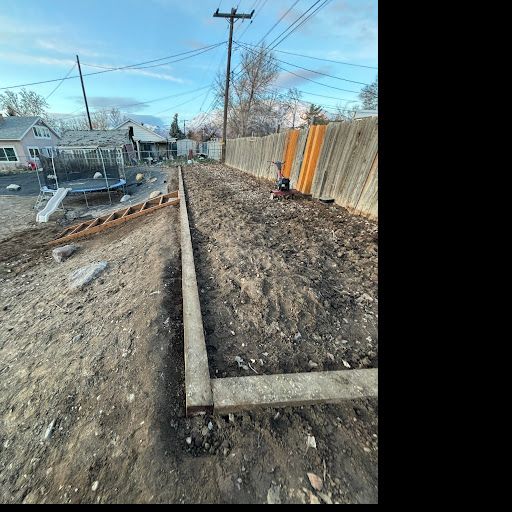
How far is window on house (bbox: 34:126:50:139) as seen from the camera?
1208 inches

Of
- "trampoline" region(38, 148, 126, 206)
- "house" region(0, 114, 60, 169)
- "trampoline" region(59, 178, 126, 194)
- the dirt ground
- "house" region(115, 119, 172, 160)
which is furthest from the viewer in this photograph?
"house" region(115, 119, 172, 160)

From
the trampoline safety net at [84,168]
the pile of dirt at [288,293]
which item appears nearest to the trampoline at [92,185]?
the trampoline safety net at [84,168]

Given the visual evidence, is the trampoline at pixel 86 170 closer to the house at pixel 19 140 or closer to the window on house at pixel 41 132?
the house at pixel 19 140

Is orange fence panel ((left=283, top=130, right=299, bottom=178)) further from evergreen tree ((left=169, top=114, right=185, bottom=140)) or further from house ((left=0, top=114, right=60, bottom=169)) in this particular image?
evergreen tree ((left=169, top=114, right=185, bottom=140))

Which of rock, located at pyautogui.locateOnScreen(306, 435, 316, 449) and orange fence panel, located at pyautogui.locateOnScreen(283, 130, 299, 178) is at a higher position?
orange fence panel, located at pyautogui.locateOnScreen(283, 130, 299, 178)

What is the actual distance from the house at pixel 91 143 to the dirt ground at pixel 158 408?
48.0ft

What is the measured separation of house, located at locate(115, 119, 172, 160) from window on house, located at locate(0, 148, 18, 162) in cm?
1324

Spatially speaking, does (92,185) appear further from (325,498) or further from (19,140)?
(19,140)

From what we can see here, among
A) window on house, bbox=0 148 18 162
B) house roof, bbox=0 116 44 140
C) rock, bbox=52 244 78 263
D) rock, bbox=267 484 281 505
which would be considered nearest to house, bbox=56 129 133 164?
rock, bbox=52 244 78 263

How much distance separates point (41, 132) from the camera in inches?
1254

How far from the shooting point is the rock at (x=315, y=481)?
60.6 inches

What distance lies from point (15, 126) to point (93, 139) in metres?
18.8
